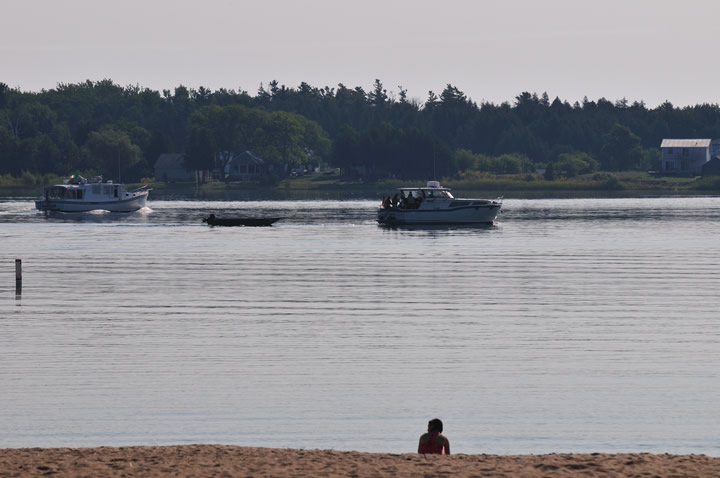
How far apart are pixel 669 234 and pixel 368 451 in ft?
239

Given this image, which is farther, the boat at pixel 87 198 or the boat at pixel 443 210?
the boat at pixel 87 198

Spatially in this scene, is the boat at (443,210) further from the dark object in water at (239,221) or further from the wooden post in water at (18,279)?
the wooden post in water at (18,279)

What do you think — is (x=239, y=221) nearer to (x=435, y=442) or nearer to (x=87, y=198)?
(x=87, y=198)

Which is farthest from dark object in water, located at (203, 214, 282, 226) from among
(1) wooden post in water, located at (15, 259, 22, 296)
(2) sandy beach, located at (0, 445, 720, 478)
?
(2) sandy beach, located at (0, 445, 720, 478)

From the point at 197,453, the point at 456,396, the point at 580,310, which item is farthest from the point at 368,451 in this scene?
the point at 580,310

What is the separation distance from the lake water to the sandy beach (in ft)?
7.37

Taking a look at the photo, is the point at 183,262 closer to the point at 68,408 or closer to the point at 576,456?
the point at 68,408

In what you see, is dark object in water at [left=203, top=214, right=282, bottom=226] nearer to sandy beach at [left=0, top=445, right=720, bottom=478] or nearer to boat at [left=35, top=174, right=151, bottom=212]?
boat at [left=35, top=174, right=151, bottom=212]

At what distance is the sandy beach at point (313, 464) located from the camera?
1803cm

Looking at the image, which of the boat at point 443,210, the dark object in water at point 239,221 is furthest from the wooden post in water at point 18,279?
the boat at point 443,210

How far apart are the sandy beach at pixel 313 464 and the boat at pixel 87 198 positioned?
369 ft

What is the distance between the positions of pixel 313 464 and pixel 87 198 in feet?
381

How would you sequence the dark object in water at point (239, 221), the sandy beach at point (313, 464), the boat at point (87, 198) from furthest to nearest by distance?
the boat at point (87, 198), the dark object in water at point (239, 221), the sandy beach at point (313, 464)

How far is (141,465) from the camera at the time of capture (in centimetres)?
1856
